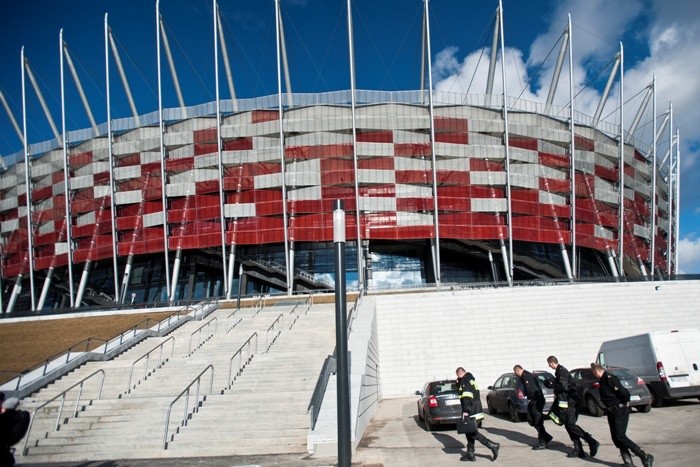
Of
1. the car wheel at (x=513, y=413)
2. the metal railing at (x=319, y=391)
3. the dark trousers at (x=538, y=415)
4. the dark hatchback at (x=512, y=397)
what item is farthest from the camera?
the car wheel at (x=513, y=413)

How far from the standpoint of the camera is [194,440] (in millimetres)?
12578

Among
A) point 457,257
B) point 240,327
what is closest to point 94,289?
point 457,257

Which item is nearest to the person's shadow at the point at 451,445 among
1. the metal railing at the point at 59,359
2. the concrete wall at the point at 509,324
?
the metal railing at the point at 59,359

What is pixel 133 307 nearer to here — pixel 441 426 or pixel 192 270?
pixel 192 270

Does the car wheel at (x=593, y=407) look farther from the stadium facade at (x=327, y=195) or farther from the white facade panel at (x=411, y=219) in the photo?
the white facade panel at (x=411, y=219)

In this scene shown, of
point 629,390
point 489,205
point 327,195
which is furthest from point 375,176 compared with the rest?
point 629,390

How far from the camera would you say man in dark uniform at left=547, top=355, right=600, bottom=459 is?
9.95 meters

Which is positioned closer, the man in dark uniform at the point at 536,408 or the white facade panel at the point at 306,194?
the man in dark uniform at the point at 536,408

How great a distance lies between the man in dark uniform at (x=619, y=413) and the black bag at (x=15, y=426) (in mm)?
7677

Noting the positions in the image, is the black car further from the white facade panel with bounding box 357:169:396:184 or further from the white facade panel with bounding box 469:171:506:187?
the white facade panel with bounding box 469:171:506:187

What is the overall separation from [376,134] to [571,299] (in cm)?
2791

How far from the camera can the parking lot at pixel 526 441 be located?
998cm

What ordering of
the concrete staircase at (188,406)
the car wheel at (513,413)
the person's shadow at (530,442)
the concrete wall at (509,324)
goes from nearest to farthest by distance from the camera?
the person's shadow at (530,442) → the concrete staircase at (188,406) → the car wheel at (513,413) → the concrete wall at (509,324)

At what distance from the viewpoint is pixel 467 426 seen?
33.9 ft
